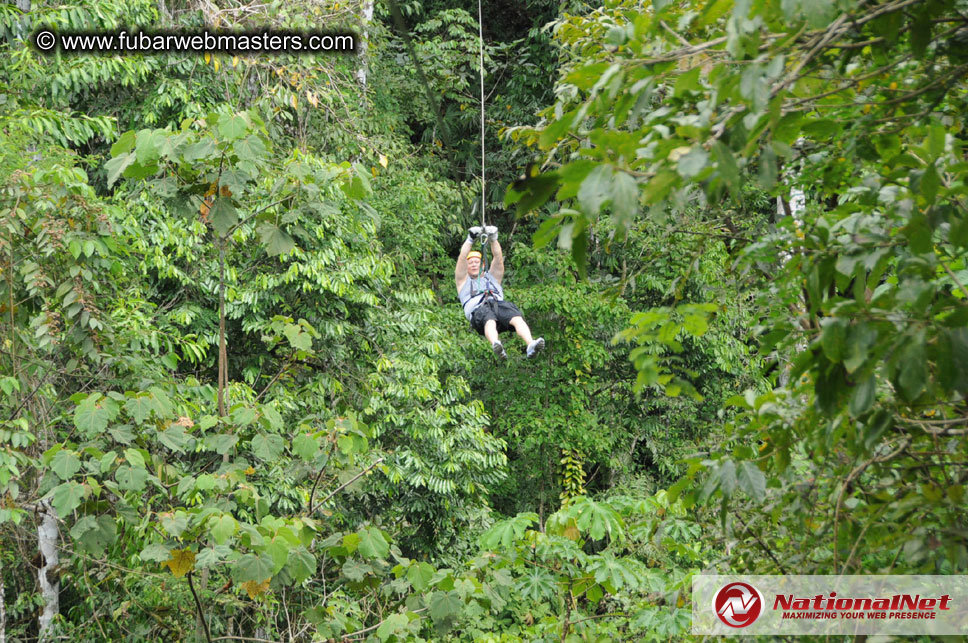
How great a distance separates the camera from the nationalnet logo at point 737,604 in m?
2.46

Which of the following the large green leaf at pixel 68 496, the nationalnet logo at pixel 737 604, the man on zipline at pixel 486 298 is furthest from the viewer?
the man on zipline at pixel 486 298

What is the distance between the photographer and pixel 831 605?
2.12 m

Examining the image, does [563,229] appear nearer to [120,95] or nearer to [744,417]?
[744,417]

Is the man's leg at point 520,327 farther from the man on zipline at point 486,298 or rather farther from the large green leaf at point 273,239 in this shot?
the large green leaf at point 273,239

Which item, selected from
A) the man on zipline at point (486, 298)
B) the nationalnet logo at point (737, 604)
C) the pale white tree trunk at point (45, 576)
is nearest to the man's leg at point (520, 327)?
the man on zipline at point (486, 298)

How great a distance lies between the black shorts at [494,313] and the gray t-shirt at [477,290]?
0.03 m

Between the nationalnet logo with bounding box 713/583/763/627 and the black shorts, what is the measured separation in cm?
338

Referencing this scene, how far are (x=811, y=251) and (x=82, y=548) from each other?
2385 millimetres

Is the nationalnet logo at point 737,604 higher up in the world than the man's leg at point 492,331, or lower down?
lower down

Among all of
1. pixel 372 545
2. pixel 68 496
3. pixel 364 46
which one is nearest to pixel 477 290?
pixel 372 545

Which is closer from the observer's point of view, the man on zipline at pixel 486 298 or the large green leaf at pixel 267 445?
the large green leaf at pixel 267 445

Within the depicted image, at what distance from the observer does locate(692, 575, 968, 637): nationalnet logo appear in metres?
1.81

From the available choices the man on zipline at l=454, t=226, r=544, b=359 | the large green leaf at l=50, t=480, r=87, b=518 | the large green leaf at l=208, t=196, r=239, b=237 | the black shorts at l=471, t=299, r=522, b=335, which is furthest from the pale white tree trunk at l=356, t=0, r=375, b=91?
the large green leaf at l=50, t=480, r=87, b=518

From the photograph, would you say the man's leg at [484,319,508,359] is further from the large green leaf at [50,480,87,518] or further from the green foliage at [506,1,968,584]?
the green foliage at [506,1,968,584]
